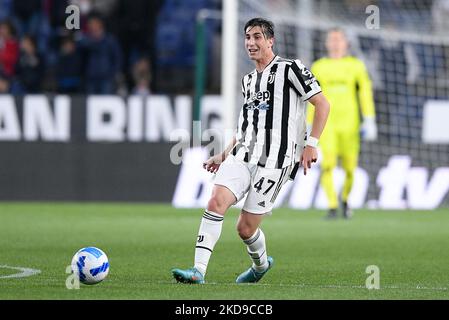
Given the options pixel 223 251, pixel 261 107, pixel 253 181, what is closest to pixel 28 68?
pixel 223 251

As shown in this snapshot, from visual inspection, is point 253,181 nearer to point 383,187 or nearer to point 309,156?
point 309,156

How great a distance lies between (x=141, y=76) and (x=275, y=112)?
11194 millimetres

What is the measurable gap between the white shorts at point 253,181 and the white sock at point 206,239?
222 mm

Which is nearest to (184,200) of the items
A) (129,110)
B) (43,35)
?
(129,110)

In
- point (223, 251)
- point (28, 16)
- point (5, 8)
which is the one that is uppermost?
point (5, 8)

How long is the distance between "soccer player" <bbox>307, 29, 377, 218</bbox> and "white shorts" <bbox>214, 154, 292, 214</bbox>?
710cm

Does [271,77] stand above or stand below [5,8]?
below

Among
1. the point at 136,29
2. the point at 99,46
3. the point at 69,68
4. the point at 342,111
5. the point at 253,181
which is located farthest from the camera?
the point at 136,29

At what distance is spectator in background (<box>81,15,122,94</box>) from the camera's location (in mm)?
18812

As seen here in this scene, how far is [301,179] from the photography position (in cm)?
1734

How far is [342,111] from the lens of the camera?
15.5 metres

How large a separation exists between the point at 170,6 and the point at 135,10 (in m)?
0.68

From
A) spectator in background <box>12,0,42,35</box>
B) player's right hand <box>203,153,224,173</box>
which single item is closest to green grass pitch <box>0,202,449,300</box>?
player's right hand <box>203,153,224,173</box>
